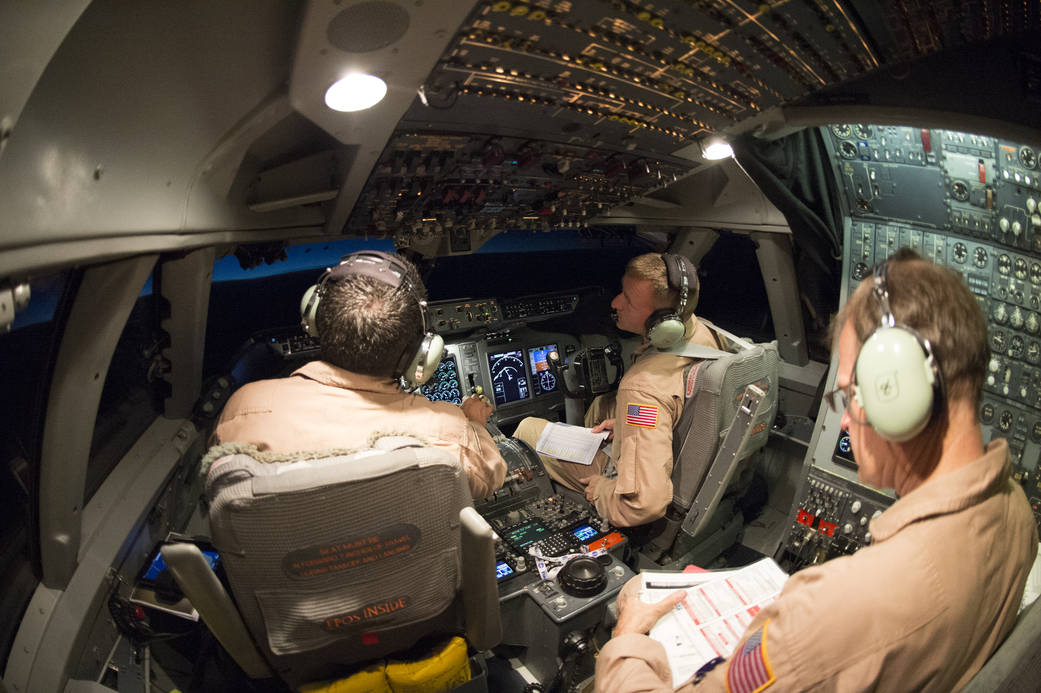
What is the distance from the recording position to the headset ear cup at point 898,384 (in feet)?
2.72

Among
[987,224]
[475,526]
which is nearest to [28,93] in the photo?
[475,526]

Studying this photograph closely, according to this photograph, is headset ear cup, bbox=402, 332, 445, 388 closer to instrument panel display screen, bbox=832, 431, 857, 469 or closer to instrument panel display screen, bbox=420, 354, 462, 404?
instrument panel display screen, bbox=420, 354, 462, 404

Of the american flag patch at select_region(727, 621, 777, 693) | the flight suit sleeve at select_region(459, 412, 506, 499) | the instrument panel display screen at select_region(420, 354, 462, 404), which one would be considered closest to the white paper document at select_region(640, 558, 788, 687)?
the american flag patch at select_region(727, 621, 777, 693)

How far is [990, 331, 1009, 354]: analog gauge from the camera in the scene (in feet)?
7.44

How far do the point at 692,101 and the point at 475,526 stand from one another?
1.39 m

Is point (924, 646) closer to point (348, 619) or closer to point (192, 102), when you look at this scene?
point (348, 619)

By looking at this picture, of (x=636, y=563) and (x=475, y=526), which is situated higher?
(x=475, y=526)

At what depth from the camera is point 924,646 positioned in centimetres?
80

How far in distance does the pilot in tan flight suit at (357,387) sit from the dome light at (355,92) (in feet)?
1.25

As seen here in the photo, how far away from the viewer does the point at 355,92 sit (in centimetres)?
134

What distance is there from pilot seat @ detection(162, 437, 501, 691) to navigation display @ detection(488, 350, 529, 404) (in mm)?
2031

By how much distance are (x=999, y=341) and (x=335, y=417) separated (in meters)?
2.64

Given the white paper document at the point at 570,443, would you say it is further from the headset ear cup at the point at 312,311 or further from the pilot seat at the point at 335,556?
the headset ear cup at the point at 312,311

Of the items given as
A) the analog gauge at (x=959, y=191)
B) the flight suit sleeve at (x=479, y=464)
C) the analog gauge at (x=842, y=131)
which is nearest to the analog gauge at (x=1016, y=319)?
the analog gauge at (x=959, y=191)
